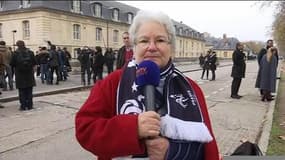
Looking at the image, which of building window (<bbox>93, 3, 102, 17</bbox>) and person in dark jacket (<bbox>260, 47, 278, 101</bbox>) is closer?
person in dark jacket (<bbox>260, 47, 278, 101</bbox>)

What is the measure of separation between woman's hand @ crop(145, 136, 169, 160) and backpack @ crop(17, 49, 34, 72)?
866 cm

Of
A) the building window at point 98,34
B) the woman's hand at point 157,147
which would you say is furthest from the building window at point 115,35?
the woman's hand at point 157,147

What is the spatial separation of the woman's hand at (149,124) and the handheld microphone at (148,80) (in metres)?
0.04

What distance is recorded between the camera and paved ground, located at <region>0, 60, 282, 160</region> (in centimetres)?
595

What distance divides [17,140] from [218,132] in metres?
3.94

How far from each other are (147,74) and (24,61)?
8.68 meters

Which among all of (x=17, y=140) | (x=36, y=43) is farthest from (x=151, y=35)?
(x=36, y=43)

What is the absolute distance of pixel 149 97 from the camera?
1.67 meters

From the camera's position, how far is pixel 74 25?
50.4 meters

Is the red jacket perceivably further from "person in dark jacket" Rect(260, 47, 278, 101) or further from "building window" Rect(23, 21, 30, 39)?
"building window" Rect(23, 21, 30, 39)

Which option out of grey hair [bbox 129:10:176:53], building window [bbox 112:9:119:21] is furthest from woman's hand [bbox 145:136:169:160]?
building window [bbox 112:9:119:21]

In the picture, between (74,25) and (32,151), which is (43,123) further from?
(74,25)

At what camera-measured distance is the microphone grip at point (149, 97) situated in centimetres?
167

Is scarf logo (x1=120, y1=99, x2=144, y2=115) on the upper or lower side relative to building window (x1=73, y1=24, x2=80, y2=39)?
lower
